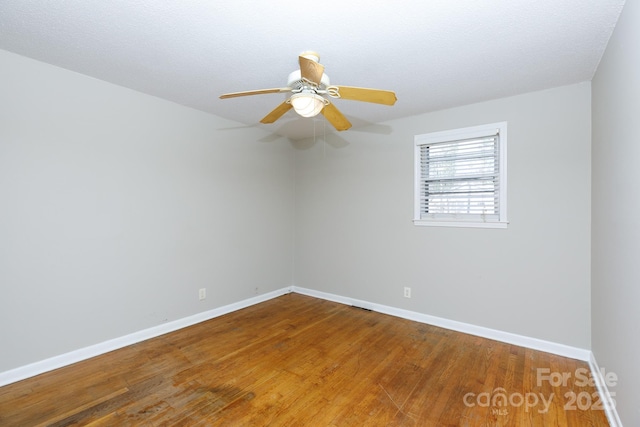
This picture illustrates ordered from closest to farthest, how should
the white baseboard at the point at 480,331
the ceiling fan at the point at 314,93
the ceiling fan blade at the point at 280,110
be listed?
1. the ceiling fan at the point at 314,93
2. the ceiling fan blade at the point at 280,110
3. the white baseboard at the point at 480,331

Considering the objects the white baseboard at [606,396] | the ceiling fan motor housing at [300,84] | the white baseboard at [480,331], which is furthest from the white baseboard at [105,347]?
the white baseboard at [606,396]

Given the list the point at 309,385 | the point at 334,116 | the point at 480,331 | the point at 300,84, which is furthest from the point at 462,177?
the point at 309,385

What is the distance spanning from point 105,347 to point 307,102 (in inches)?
112

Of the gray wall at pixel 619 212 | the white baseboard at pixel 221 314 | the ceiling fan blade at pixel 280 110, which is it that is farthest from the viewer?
the white baseboard at pixel 221 314

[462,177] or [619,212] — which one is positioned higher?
[462,177]

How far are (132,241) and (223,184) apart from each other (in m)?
1.22

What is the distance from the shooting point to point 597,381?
2178 millimetres

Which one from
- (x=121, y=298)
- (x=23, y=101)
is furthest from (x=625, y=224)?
(x=23, y=101)

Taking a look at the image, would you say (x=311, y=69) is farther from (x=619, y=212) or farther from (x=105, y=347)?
(x=105, y=347)

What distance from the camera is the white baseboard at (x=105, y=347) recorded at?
222 centimetres

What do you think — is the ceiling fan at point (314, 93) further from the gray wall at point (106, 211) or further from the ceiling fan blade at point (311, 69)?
the gray wall at point (106, 211)

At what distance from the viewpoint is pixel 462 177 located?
3.21 m

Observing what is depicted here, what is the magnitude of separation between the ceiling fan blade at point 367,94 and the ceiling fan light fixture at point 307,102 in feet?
0.50

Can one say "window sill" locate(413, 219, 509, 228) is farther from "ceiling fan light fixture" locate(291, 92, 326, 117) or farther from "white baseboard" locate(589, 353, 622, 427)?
"ceiling fan light fixture" locate(291, 92, 326, 117)
